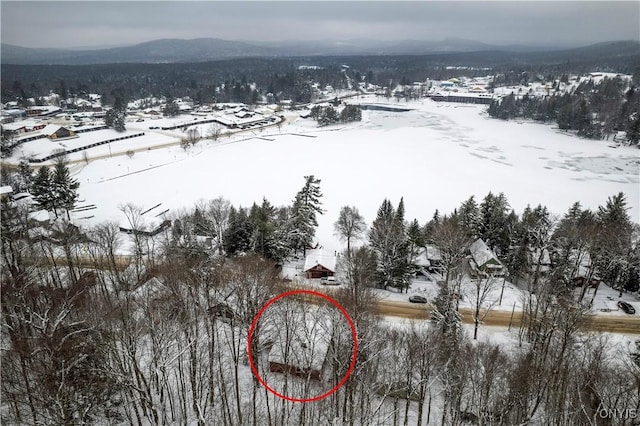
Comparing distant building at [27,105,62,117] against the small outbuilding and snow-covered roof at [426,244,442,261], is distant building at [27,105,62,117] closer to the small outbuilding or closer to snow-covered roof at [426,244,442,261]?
the small outbuilding

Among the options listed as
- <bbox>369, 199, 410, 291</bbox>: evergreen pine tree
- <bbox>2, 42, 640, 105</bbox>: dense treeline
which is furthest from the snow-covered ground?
<bbox>2, 42, 640, 105</bbox>: dense treeline

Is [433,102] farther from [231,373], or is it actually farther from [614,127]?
[231,373]

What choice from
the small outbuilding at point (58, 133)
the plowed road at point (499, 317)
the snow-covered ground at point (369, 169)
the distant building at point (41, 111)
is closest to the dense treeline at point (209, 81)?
the distant building at point (41, 111)

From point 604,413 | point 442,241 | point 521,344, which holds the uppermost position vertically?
point 442,241

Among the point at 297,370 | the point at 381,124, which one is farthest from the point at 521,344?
the point at 381,124

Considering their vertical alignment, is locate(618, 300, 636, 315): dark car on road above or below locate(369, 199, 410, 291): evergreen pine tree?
below

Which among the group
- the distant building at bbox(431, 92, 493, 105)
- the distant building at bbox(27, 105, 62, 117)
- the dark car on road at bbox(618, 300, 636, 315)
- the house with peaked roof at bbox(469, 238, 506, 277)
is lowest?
the dark car on road at bbox(618, 300, 636, 315)
